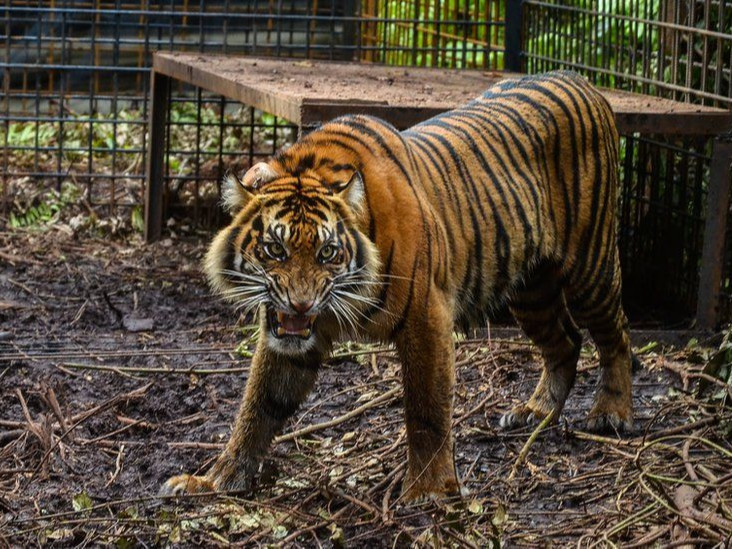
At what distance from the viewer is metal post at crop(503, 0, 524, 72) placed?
833 centimetres

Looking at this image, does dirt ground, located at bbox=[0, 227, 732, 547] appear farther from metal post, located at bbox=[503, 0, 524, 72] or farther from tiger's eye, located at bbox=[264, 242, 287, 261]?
metal post, located at bbox=[503, 0, 524, 72]

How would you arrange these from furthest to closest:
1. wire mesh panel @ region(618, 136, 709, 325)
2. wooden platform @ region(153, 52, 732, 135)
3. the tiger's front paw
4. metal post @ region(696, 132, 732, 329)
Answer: wire mesh panel @ region(618, 136, 709, 325) → metal post @ region(696, 132, 732, 329) → wooden platform @ region(153, 52, 732, 135) → the tiger's front paw

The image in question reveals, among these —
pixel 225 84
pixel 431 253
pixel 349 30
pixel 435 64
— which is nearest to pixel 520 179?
pixel 431 253

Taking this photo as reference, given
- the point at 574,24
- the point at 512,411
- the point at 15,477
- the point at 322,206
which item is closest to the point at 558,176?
the point at 512,411

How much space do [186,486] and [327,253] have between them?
993 mm

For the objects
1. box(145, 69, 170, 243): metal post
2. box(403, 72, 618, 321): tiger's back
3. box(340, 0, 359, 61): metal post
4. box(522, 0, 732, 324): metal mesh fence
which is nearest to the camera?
box(403, 72, 618, 321): tiger's back

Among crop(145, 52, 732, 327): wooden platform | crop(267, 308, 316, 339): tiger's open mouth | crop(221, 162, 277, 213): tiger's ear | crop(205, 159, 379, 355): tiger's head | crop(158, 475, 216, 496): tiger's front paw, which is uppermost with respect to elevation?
crop(145, 52, 732, 327): wooden platform

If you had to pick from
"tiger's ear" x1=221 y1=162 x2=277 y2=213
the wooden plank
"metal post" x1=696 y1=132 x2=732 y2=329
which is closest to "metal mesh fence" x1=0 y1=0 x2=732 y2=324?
"metal post" x1=696 y1=132 x2=732 y2=329

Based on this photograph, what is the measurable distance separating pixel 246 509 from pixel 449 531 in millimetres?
772

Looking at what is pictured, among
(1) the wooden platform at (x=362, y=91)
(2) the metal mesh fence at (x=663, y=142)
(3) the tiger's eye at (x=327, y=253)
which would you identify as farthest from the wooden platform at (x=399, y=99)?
(3) the tiger's eye at (x=327, y=253)

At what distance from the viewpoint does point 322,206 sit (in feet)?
13.1

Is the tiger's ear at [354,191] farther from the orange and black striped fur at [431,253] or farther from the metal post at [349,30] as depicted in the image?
the metal post at [349,30]

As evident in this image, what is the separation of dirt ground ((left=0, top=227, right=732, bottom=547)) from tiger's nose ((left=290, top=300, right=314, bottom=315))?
68cm

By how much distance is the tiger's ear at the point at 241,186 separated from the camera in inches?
159
